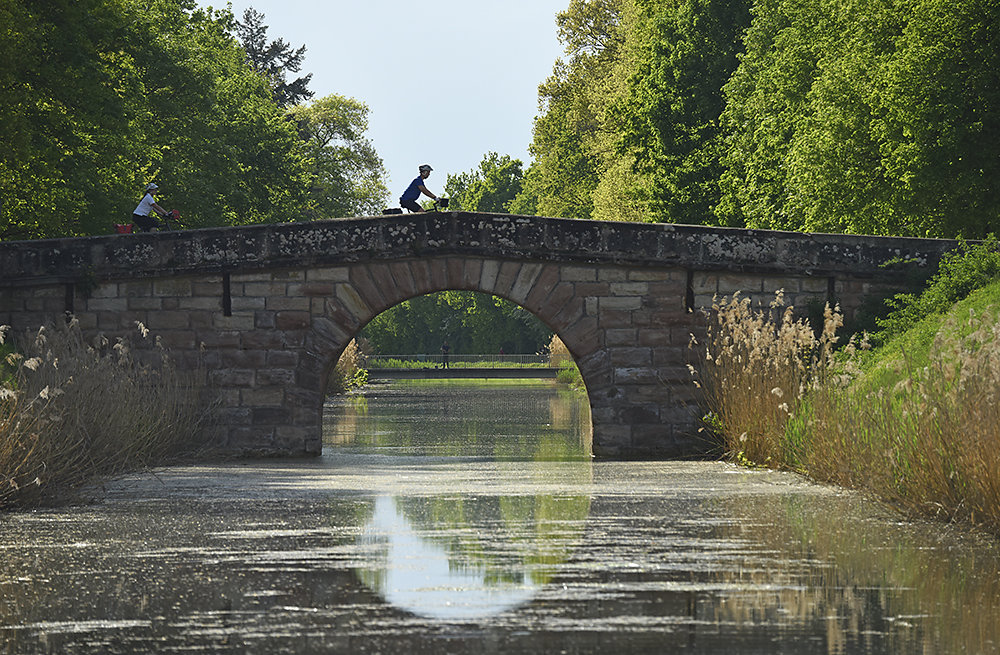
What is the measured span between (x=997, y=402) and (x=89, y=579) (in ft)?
16.8

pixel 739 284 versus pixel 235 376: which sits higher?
pixel 739 284

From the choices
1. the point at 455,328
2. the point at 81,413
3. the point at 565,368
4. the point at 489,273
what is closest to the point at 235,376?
the point at 489,273

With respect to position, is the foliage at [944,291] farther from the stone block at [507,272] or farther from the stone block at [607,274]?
the stone block at [507,272]

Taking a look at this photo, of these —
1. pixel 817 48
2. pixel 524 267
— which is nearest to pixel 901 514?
pixel 524 267

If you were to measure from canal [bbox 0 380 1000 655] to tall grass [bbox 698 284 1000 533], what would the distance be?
281 millimetres

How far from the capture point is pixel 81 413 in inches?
501

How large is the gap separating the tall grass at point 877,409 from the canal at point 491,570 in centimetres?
28

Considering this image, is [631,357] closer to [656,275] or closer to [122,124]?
[656,275]

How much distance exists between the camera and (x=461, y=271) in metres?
17.8

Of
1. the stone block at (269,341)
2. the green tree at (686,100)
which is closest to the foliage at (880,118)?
the green tree at (686,100)

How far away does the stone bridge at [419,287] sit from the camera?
58.2 feet

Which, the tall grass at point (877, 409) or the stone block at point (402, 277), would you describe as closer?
the tall grass at point (877, 409)

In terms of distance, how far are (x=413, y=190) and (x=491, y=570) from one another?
12622 mm

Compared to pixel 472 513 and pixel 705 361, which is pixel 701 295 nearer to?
pixel 705 361
